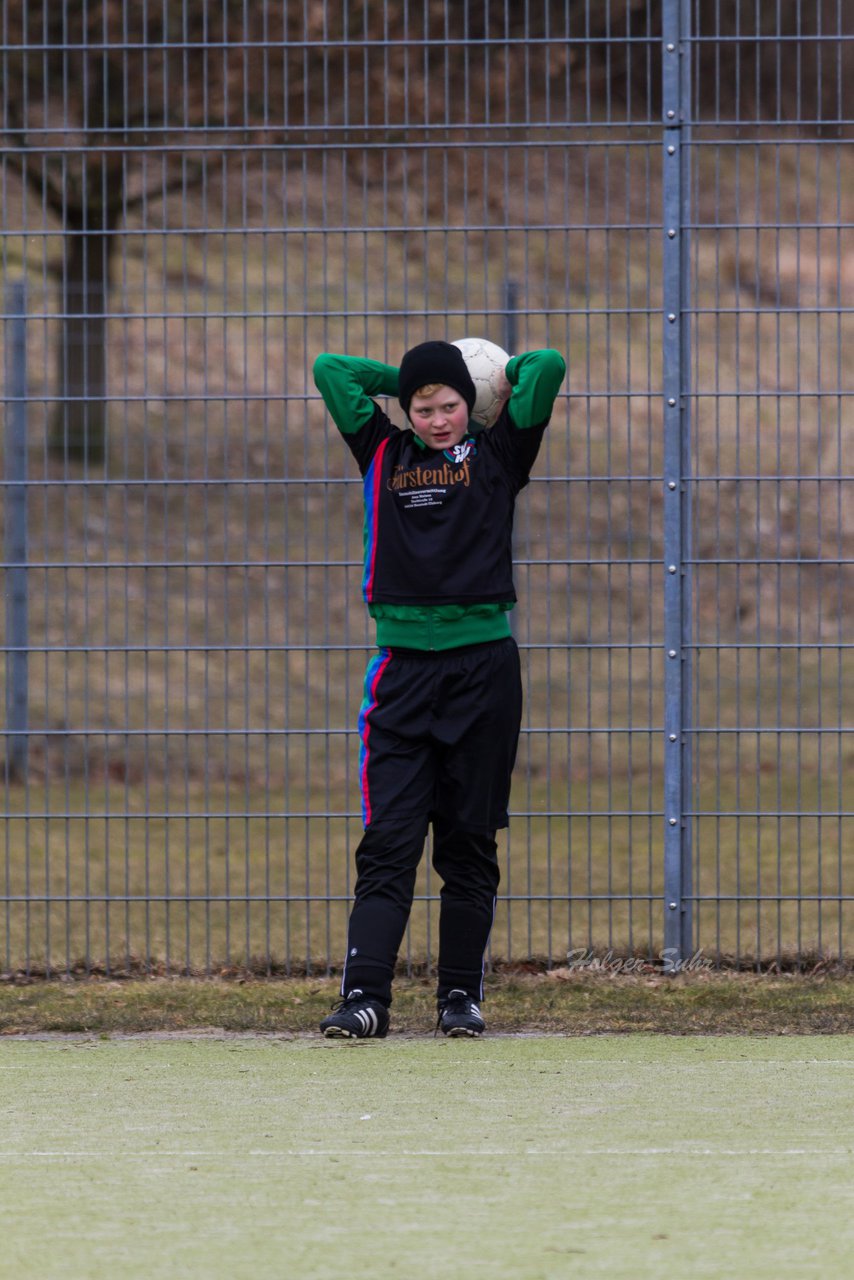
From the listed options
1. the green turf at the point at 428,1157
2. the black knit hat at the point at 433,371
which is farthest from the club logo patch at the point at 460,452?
the green turf at the point at 428,1157

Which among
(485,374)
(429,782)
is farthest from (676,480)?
(429,782)

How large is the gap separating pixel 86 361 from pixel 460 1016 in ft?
7.67

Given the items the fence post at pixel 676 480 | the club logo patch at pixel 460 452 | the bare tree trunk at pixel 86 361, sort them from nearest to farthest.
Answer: the club logo patch at pixel 460 452 < the fence post at pixel 676 480 < the bare tree trunk at pixel 86 361

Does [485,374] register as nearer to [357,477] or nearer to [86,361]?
[86,361]

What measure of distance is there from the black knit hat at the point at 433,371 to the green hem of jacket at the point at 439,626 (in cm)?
52

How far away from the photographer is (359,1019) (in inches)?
205

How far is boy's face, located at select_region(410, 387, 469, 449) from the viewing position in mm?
5281

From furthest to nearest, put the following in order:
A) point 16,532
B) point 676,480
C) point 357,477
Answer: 1. point 357,477
2. point 16,532
3. point 676,480

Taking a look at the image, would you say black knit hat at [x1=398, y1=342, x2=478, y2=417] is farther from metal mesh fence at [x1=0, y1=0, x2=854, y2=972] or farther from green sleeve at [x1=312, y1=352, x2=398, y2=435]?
metal mesh fence at [x1=0, y1=0, x2=854, y2=972]

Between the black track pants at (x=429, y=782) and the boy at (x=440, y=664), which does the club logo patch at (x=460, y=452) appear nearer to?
the boy at (x=440, y=664)

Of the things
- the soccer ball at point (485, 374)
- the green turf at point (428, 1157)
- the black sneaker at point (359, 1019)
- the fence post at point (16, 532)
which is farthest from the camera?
the fence post at point (16, 532)

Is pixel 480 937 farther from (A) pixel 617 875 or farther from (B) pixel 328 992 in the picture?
(A) pixel 617 875

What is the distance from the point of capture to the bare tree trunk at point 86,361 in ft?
20.4

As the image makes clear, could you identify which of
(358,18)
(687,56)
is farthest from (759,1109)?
(358,18)
